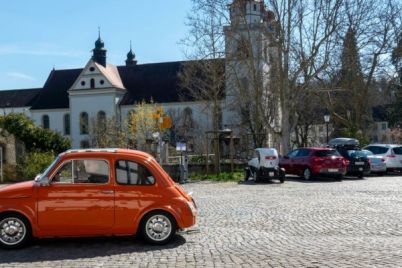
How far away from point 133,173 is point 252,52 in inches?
1142

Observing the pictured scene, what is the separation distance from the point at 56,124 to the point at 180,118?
66.3ft

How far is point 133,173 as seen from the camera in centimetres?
997

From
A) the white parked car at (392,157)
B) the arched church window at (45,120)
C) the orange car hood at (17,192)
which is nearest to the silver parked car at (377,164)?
the white parked car at (392,157)

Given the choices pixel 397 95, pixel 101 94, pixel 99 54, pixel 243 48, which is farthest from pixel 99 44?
pixel 243 48

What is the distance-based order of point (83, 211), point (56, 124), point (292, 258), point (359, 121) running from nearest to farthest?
point (292, 258), point (83, 211), point (359, 121), point (56, 124)

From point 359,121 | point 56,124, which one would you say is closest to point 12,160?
point 359,121

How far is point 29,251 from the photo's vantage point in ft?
30.7

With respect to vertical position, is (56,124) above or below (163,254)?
above

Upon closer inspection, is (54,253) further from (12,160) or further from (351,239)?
(12,160)

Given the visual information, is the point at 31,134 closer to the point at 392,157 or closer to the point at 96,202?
the point at 392,157

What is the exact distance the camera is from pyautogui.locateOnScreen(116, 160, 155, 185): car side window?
991 cm

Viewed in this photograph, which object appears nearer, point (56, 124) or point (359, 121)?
point (359, 121)

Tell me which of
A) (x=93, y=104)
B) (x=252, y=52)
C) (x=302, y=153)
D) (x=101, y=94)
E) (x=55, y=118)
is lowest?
(x=302, y=153)

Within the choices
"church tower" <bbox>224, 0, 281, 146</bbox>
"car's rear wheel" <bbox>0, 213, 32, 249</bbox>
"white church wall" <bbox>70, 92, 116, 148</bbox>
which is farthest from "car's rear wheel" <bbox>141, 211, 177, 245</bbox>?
"white church wall" <bbox>70, 92, 116, 148</bbox>
